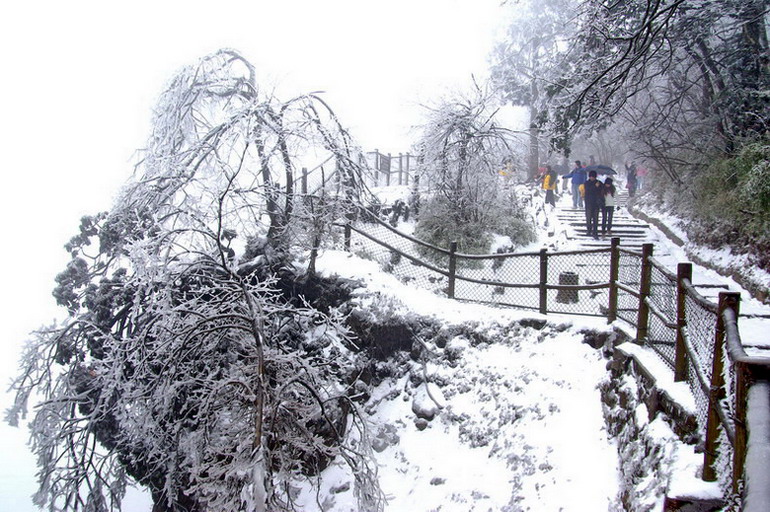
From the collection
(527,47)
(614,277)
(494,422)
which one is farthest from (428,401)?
(527,47)

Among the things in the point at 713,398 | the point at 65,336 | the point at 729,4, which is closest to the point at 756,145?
the point at 729,4

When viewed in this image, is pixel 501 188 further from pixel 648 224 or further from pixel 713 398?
pixel 713 398

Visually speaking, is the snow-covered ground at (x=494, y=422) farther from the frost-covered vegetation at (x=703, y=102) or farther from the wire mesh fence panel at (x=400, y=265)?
the frost-covered vegetation at (x=703, y=102)

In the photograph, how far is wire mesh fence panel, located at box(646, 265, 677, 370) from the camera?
450 centimetres

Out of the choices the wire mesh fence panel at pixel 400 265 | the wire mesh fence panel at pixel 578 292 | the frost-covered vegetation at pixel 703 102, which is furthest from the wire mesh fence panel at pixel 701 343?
the wire mesh fence panel at pixel 400 265

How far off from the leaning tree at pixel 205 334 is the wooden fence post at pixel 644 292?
3.14m

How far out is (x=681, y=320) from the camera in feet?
13.0

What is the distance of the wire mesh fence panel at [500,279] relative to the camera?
30.9 ft

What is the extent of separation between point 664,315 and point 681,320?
71 centimetres

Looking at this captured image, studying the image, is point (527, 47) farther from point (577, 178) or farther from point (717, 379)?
point (717, 379)

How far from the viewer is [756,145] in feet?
26.7

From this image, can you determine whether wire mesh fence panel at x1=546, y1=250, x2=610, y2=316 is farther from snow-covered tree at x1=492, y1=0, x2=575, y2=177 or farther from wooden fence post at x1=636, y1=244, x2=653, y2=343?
snow-covered tree at x1=492, y1=0, x2=575, y2=177

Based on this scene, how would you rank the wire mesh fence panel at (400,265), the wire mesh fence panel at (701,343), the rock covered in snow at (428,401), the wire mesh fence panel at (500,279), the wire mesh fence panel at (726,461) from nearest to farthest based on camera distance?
the wire mesh fence panel at (726,461)
the wire mesh fence panel at (701,343)
the rock covered in snow at (428,401)
the wire mesh fence panel at (500,279)
the wire mesh fence panel at (400,265)

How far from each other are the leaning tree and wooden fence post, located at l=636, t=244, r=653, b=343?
3140 millimetres
